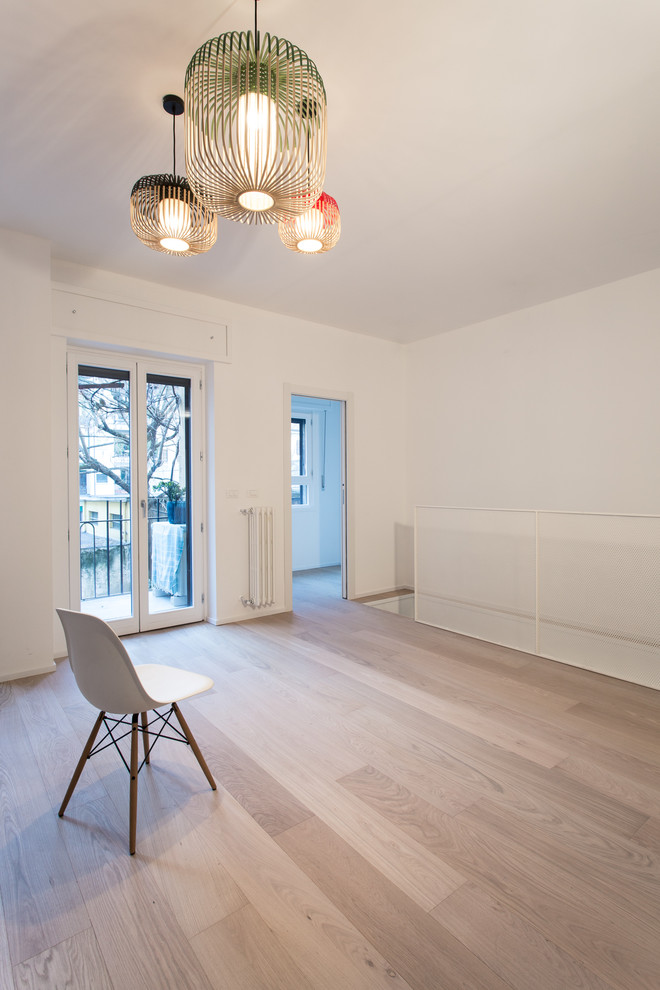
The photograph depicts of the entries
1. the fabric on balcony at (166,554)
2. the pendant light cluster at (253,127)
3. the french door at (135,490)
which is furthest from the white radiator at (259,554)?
the pendant light cluster at (253,127)

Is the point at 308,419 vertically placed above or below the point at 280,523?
above

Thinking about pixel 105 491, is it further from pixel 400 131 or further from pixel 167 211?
pixel 400 131

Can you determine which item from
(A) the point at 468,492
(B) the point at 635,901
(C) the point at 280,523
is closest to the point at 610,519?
(A) the point at 468,492

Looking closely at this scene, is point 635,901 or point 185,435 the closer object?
point 635,901

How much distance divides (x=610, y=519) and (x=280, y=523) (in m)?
2.85

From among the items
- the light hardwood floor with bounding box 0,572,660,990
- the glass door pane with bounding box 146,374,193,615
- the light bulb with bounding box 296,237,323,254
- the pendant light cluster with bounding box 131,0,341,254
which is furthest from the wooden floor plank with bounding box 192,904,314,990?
the glass door pane with bounding box 146,374,193,615

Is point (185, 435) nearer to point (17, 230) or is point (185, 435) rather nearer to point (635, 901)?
point (17, 230)

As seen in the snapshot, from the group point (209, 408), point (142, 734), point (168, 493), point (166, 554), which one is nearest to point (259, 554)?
point (166, 554)

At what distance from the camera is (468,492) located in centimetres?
529

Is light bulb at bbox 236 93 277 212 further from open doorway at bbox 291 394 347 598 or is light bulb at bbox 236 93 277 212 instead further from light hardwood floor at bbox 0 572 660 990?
open doorway at bbox 291 394 347 598

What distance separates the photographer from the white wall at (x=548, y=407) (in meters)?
3.94

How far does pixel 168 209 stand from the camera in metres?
2.14

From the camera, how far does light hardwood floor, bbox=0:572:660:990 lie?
1331 millimetres

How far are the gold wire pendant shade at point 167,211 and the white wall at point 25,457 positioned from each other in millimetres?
1636
